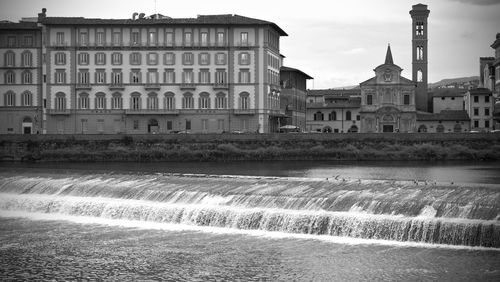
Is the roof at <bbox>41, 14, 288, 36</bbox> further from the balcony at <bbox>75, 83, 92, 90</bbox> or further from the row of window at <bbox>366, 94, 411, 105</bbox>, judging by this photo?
the row of window at <bbox>366, 94, 411, 105</bbox>

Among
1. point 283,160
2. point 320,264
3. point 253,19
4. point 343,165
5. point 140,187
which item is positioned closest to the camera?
point 320,264

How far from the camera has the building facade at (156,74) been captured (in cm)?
9219

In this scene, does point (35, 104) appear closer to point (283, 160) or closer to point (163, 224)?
point (283, 160)

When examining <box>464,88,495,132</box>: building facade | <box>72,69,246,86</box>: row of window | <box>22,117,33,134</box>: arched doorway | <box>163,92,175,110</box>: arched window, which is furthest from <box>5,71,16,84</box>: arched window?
<box>464,88,495,132</box>: building facade

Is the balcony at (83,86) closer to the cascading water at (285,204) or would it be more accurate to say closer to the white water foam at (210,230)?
the cascading water at (285,204)

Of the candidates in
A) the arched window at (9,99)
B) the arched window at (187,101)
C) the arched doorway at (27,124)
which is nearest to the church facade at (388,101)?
the arched window at (187,101)

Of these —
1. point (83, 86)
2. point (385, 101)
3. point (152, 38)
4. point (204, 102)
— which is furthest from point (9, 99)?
point (385, 101)

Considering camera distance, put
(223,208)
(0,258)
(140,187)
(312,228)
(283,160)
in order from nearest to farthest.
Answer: (0,258), (312,228), (223,208), (140,187), (283,160)

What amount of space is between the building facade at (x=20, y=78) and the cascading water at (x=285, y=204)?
43.1 m

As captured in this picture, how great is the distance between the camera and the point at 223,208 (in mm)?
39750

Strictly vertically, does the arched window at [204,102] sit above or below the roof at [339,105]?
below

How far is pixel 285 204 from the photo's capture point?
129ft

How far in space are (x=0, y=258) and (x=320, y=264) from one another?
41.5ft

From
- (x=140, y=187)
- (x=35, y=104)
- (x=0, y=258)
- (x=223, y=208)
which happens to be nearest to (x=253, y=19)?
(x=35, y=104)
